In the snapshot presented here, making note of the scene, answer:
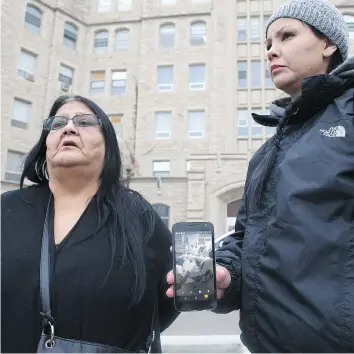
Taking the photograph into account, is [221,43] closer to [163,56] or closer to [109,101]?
[163,56]

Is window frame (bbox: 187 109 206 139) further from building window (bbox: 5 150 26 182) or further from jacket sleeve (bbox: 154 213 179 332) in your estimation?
jacket sleeve (bbox: 154 213 179 332)

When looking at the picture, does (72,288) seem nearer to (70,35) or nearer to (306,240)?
(306,240)

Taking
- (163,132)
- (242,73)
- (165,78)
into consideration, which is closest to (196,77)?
(165,78)

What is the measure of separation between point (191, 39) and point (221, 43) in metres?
2.21

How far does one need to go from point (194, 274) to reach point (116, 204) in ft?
2.68

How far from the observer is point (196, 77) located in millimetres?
23328

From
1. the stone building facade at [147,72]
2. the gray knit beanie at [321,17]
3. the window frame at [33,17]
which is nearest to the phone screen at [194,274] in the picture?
the gray knit beanie at [321,17]

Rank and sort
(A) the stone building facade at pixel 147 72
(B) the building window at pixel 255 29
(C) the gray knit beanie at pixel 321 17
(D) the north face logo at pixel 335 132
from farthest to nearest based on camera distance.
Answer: (B) the building window at pixel 255 29 < (A) the stone building facade at pixel 147 72 < (C) the gray knit beanie at pixel 321 17 < (D) the north face logo at pixel 335 132

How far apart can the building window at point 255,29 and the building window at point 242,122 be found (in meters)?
4.76

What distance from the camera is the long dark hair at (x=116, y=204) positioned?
206cm

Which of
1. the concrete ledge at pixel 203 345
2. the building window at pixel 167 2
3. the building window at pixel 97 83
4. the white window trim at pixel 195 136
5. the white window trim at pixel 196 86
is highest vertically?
the building window at pixel 167 2

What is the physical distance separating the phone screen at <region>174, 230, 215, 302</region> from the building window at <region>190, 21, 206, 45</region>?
23838 mm

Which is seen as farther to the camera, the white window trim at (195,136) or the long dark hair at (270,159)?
the white window trim at (195,136)

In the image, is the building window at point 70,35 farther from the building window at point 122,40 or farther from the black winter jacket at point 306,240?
the black winter jacket at point 306,240
